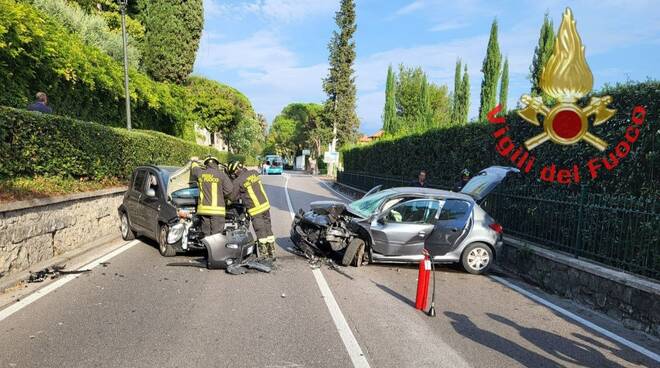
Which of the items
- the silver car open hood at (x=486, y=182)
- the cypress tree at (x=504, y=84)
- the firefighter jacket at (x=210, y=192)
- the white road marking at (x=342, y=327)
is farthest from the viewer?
the cypress tree at (x=504, y=84)

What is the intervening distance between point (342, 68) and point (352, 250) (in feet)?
162

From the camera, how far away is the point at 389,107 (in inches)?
1973

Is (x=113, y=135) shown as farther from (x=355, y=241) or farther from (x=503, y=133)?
(x=503, y=133)

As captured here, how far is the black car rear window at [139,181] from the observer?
10.2 m

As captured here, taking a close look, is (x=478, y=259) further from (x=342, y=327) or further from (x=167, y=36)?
(x=167, y=36)

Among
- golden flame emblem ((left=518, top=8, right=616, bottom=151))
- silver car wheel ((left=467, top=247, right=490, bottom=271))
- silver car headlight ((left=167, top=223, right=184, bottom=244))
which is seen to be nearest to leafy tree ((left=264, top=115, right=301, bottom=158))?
golden flame emblem ((left=518, top=8, right=616, bottom=151))

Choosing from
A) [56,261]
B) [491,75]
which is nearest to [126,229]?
[56,261]

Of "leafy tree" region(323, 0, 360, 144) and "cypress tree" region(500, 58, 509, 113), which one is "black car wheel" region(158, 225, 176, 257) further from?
"leafy tree" region(323, 0, 360, 144)

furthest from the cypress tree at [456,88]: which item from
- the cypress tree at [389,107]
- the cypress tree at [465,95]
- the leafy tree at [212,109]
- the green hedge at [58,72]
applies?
the green hedge at [58,72]

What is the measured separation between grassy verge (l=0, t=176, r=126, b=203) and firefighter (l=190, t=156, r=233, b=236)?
2.77 meters

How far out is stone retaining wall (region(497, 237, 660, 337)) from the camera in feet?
19.1

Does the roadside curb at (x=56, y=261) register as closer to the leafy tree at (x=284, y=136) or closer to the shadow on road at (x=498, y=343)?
the shadow on road at (x=498, y=343)

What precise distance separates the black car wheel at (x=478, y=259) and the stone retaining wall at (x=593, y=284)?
0.67 meters

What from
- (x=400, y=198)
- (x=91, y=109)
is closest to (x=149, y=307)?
(x=400, y=198)
